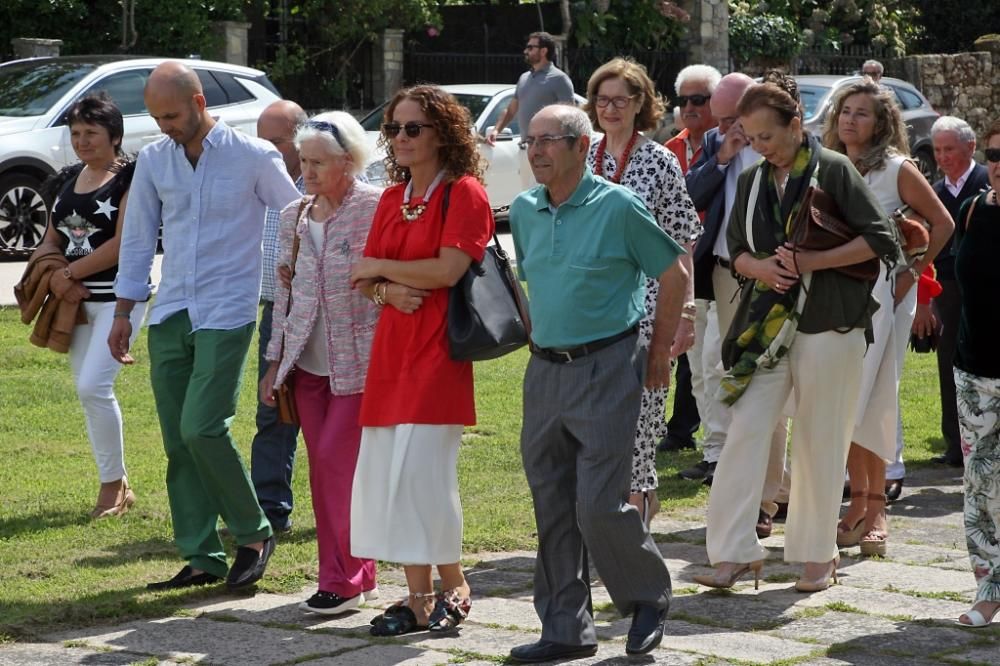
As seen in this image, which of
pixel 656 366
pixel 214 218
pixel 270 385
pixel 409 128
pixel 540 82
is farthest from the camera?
pixel 540 82

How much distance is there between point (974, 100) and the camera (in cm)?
3259

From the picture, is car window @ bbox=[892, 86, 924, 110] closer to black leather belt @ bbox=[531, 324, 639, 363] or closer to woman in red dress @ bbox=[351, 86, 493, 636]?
woman in red dress @ bbox=[351, 86, 493, 636]

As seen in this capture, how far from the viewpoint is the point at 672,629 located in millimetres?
6078

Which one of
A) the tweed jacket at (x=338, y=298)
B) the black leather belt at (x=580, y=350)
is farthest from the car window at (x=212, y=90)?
the black leather belt at (x=580, y=350)

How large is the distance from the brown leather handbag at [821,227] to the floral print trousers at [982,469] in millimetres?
650

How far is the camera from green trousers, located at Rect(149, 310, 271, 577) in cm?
666

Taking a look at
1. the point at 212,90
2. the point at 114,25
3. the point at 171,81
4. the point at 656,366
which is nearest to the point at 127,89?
the point at 212,90

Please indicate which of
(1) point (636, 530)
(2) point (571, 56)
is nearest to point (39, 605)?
(1) point (636, 530)

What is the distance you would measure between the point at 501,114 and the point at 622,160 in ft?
45.1

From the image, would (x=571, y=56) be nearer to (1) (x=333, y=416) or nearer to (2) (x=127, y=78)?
(2) (x=127, y=78)

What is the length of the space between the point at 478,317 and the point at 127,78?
40.5ft

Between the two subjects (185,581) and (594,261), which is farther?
(185,581)

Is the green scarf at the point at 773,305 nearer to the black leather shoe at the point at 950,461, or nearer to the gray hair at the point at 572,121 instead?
the gray hair at the point at 572,121

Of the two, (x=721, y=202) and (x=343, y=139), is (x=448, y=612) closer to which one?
(x=343, y=139)
